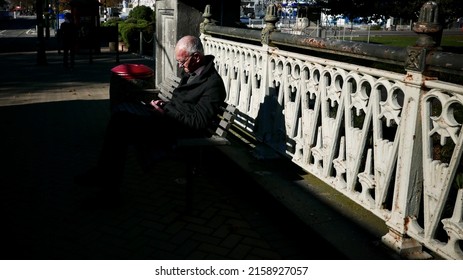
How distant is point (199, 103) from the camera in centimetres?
464

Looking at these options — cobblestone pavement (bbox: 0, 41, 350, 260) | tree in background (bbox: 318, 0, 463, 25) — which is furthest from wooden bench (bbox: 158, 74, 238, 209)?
tree in background (bbox: 318, 0, 463, 25)

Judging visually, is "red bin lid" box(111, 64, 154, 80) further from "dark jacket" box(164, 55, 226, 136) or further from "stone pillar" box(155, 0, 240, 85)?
"dark jacket" box(164, 55, 226, 136)

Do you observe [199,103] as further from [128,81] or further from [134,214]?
[128,81]

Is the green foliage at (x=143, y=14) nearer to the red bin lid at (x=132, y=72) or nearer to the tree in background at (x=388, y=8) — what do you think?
the tree in background at (x=388, y=8)

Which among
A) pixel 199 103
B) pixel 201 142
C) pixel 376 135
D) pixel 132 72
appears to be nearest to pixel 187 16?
pixel 132 72

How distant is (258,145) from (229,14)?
3.64 meters

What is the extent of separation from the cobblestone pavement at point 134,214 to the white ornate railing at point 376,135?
523 millimetres

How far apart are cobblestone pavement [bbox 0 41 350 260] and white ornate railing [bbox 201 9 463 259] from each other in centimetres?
52

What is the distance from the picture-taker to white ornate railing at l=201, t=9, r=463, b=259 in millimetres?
2943

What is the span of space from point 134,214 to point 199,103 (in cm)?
119

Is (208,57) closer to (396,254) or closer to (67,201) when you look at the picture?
(67,201)

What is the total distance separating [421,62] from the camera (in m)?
2.97

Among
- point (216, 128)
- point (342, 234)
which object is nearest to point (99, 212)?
point (216, 128)

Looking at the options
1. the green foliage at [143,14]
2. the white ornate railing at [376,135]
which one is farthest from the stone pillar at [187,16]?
the green foliage at [143,14]
